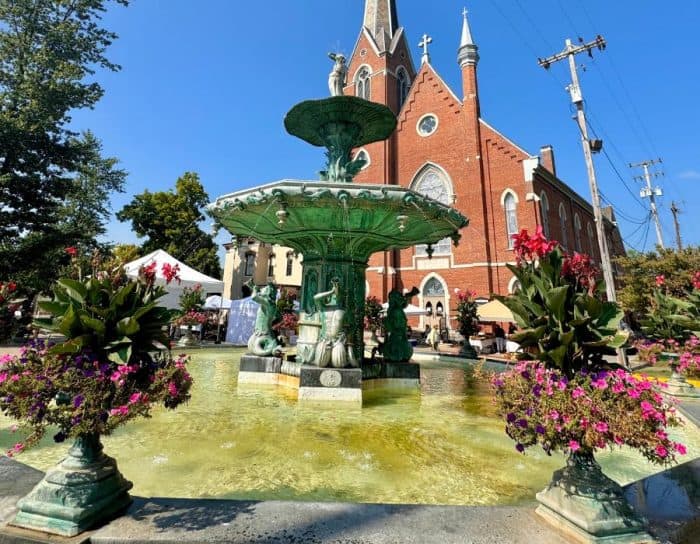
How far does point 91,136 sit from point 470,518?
33.0m

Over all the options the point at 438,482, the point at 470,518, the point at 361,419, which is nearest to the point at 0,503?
the point at 470,518

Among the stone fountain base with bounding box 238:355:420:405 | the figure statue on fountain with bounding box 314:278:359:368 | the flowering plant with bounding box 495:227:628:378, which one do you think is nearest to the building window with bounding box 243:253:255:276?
the stone fountain base with bounding box 238:355:420:405

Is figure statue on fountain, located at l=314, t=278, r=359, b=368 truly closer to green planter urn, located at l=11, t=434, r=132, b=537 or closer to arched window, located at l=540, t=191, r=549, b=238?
green planter urn, located at l=11, t=434, r=132, b=537

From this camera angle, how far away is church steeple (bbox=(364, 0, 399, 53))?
34.8 metres

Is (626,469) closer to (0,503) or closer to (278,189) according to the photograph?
(0,503)

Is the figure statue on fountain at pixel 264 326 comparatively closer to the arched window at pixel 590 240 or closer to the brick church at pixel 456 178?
the brick church at pixel 456 178

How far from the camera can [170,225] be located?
33.2 meters

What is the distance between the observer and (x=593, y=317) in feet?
7.67

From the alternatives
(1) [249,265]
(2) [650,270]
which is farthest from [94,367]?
(1) [249,265]

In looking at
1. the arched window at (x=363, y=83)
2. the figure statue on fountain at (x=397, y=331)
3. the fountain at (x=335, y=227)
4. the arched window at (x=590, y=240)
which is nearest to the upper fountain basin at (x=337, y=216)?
the fountain at (x=335, y=227)

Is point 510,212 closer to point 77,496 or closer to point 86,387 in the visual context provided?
point 86,387

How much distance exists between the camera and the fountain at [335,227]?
5855 mm

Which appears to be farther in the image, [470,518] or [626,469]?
[626,469]

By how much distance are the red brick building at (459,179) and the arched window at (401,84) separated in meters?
0.76
